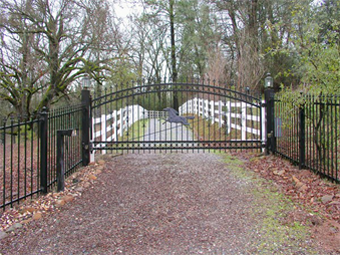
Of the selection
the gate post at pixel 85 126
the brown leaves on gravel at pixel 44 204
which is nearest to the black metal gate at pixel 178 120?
the gate post at pixel 85 126

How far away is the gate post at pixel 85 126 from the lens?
7082mm

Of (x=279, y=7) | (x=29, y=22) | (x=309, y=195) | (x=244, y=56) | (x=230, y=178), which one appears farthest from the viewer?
(x=279, y=7)

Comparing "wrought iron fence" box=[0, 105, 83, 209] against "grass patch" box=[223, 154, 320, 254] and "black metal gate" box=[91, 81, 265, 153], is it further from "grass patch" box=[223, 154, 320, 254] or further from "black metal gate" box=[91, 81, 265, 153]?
"grass patch" box=[223, 154, 320, 254]

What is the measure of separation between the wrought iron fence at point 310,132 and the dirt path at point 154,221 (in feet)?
4.23

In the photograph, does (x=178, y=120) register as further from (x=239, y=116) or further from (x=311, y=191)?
(x=311, y=191)

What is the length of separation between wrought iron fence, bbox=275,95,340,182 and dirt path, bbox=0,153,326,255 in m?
1.29

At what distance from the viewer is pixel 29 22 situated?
342 inches

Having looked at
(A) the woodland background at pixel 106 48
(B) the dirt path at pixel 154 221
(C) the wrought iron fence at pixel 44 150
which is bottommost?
(B) the dirt path at pixel 154 221

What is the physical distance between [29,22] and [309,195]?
8.38 metres

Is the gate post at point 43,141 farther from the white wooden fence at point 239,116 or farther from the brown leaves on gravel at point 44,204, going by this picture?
the white wooden fence at point 239,116

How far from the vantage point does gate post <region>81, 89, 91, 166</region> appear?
23.2 ft

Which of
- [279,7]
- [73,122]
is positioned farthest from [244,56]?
[73,122]

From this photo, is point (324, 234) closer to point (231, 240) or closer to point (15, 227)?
point (231, 240)

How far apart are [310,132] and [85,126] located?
4799 mm
